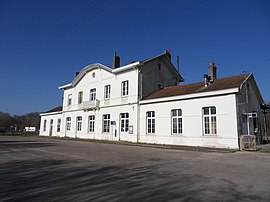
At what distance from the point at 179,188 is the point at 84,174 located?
8.87 feet

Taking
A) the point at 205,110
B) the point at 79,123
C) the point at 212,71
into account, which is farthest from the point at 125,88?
the point at 79,123

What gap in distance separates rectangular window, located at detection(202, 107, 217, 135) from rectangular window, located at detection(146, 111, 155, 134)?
487cm

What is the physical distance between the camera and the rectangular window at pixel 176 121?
16559mm

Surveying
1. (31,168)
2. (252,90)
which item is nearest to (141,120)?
(252,90)

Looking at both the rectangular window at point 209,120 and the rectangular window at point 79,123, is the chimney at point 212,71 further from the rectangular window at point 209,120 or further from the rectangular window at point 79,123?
the rectangular window at point 79,123

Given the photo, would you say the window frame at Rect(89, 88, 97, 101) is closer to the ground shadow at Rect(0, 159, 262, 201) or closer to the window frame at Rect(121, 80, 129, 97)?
the window frame at Rect(121, 80, 129, 97)

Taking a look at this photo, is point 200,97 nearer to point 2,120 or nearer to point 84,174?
point 84,174

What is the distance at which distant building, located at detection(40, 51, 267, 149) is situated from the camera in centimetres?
1431

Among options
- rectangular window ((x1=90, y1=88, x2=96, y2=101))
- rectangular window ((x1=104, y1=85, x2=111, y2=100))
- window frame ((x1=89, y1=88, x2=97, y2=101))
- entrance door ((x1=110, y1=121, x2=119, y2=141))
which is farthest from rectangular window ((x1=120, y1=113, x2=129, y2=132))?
rectangular window ((x1=90, y1=88, x2=96, y2=101))

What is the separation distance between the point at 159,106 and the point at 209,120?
183 inches

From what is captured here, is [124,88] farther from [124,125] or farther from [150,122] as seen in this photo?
[150,122]

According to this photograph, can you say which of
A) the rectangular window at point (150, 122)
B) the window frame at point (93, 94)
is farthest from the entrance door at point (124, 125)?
the window frame at point (93, 94)

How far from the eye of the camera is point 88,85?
88.3ft

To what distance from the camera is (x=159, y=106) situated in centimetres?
1811
